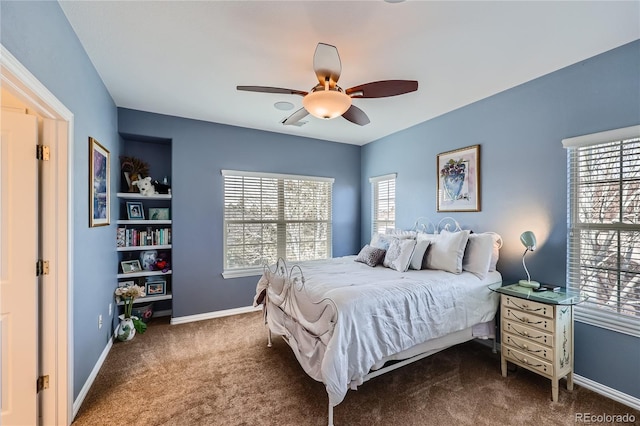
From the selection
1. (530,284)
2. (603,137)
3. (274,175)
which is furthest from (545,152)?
(274,175)

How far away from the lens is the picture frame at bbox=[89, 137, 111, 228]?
2426 mm

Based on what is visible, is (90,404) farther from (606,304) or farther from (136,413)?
(606,304)

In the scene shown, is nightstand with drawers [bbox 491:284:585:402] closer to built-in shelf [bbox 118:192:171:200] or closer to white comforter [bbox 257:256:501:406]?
white comforter [bbox 257:256:501:406]

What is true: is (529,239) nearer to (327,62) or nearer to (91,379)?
(327,62)

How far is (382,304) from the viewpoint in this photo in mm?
2070

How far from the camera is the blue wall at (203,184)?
378 centimetres

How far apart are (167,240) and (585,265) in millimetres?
4535

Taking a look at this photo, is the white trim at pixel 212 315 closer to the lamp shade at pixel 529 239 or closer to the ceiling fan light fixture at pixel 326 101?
the ceiling fan light fixture at pixel 326 101

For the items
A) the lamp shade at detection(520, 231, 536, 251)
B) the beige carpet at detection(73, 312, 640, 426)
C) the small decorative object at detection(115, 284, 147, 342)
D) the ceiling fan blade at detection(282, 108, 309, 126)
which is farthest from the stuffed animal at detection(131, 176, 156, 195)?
the lamp shade at detection(520, 231, 536, 251)

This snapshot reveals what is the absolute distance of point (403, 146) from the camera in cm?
432

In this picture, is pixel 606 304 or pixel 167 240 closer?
pixel 606 304

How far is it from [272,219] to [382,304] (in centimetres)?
273

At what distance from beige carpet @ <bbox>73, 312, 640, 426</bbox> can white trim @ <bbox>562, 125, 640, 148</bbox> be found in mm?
2031

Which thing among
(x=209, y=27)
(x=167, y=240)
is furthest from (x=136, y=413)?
(x=209, y=27)
